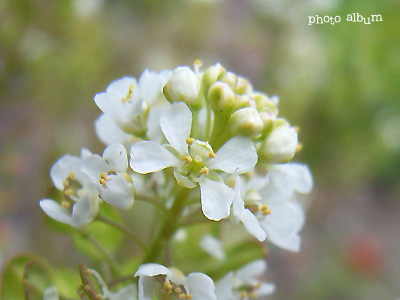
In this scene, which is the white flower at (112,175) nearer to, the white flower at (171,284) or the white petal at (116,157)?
the white petal at (116,157)

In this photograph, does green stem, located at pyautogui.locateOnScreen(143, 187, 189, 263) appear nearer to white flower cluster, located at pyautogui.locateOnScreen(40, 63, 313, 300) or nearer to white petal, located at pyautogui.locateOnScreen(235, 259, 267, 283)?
white flower cluster, located at pyautogui.locateOnScreen(40, 63, 313, 300)

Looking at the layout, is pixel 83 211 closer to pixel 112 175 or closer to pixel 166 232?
pixel 112 175

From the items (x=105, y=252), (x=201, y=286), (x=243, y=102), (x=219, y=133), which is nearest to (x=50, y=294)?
(x=105, y=252)

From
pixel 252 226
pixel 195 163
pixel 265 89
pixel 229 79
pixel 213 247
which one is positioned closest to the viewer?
pixel 252 226

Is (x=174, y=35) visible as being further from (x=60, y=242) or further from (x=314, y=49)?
(x=60, y=242)

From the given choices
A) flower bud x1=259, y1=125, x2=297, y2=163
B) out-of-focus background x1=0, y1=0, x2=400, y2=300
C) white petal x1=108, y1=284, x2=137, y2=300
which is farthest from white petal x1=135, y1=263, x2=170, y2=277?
out-of-focus background x1=0, y1=0, x2=400, y2=300
